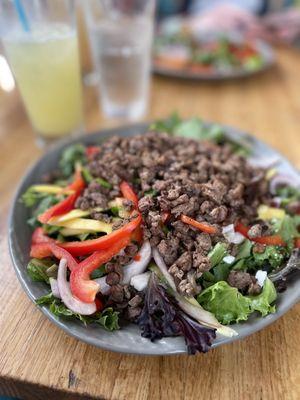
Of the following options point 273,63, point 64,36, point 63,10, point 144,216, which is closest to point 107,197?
point 144,216

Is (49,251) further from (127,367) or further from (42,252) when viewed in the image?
(127,367)

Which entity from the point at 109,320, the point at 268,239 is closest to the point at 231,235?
the point at 268,239

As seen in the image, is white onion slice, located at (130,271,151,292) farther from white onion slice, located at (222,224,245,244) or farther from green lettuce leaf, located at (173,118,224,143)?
green lettuce leaf, located at (173,118,224,143)

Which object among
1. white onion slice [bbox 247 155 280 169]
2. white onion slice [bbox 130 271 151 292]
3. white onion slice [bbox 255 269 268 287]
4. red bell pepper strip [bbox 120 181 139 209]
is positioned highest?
red bell pepper strip [bbox 120 181 139 209]

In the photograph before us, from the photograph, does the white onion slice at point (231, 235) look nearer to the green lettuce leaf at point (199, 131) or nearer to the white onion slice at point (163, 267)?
the white onion slice at point (163, 267)

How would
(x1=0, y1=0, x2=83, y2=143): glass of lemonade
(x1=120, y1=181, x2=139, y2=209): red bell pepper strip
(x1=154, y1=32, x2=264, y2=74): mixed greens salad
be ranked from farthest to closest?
(x1=154, y1=32, x2=264, y2=74): mixed greens salad, (x1=0, y1=0, x2=83, y2=143): glass of lemonade, (x1=120, y1=181, x2=139, y2=209): red bell pepper strip

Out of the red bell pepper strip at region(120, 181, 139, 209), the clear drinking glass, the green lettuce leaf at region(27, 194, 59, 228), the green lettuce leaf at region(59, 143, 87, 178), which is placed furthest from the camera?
the clear drinking glass

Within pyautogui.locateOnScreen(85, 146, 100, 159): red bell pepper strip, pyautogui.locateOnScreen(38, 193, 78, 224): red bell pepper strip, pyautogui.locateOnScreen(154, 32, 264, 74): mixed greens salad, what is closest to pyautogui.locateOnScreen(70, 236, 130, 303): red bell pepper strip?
pyautogui.locateOnScreen(38, 193, 78, 224): red bell pepper strip

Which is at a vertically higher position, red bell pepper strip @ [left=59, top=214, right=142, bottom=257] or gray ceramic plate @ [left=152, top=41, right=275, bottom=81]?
red bell pepper strip @ [left=59, top=214, right=142, bottom=257]
